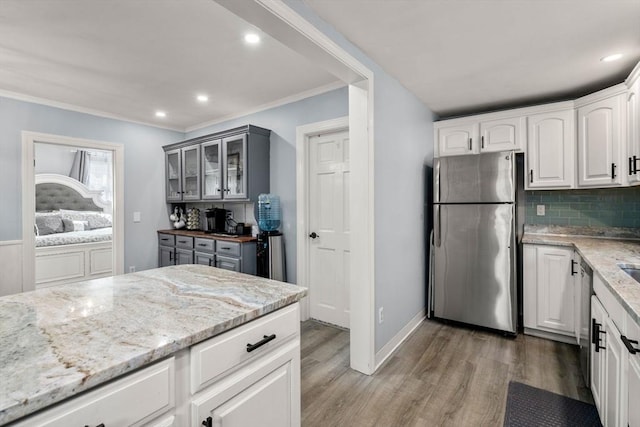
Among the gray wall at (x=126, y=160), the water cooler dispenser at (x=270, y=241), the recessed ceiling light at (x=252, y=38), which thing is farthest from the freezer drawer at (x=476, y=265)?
the gray wall at (x=126, y=160)

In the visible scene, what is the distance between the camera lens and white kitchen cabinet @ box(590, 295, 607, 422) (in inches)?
62.7

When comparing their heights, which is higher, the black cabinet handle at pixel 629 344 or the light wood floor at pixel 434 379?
→ the black cabinet handle at pixel 629 344

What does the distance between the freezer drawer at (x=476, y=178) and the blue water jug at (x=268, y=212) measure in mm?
1694

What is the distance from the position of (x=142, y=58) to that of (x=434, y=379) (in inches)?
128

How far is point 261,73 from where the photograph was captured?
8.91 feet

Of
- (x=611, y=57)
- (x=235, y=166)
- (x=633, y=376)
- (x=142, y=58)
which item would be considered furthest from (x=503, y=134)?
(x=142, y=58)

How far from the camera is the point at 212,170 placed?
385cm

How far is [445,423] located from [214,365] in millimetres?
1504

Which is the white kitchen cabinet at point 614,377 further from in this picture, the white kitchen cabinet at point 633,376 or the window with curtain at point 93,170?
the window with curtain at point 93,170

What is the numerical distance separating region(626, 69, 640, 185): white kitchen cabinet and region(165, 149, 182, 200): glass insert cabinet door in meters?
4.61

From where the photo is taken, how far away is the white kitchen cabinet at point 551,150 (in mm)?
2777

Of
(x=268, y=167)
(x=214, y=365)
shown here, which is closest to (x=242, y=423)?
(x=214, y=365)

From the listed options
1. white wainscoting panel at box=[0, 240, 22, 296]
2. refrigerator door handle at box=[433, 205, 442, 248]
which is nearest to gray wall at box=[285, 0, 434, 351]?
refrigerator door handle at box=[433, 205, 442, 248]

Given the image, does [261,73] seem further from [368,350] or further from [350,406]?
[350,406]
